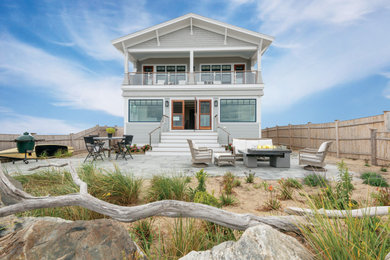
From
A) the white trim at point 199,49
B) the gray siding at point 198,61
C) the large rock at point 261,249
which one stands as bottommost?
the large rock at point 261,249

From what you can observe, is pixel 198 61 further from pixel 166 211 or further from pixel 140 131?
pixel 166 211

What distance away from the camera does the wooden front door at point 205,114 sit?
1380cm

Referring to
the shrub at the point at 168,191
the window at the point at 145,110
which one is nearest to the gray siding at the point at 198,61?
the window at the point at 145,110

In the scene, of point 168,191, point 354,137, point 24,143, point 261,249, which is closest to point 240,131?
point 354,137

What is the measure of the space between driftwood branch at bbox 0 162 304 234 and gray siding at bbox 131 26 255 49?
14173 mm

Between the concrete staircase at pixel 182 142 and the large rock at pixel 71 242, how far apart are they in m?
9.20

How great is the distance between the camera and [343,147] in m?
9.89

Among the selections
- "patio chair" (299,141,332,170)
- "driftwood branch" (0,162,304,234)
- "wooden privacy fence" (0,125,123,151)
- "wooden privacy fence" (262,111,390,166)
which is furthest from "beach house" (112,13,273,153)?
"driftwood branch" (0,162,304,234)

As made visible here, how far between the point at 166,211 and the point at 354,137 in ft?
35.2

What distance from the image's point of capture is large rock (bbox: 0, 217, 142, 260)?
147cm

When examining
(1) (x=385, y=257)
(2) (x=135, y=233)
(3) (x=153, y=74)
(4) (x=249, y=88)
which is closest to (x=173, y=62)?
(3) (x=153, y=74)

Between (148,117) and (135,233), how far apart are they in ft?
39.4

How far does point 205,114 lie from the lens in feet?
45.5

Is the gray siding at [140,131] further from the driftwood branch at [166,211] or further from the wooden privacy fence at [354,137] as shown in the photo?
the driftwood branch at [166,211]
